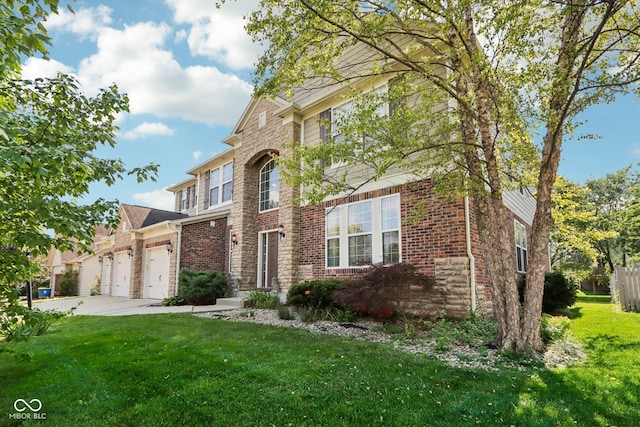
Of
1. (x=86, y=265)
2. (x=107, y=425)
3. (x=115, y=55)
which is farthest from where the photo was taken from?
(x=86, y=265)

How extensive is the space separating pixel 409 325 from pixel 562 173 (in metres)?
15.9

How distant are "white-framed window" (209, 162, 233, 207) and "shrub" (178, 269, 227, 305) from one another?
13.5 ft

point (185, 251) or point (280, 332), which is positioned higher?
point (185, 251)

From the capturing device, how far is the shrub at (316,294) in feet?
30.3

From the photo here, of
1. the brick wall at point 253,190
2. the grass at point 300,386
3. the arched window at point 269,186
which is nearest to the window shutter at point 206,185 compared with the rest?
the brick wall at point 253,190

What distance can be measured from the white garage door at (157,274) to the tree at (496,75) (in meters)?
12.1

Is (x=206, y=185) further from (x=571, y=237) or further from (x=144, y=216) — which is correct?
(x=571, y=237)

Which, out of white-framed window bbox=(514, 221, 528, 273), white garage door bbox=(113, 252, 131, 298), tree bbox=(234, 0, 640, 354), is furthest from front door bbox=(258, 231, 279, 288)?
white garage door bbox=(113, 252, 131, 298)

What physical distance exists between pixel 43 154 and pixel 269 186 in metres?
11.1

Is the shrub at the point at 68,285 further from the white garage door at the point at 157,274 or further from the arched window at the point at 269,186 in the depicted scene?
the arched window at the point at 269,186

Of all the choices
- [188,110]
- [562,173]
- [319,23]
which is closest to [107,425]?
[319,23]

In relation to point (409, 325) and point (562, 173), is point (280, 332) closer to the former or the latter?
point (409, 325)

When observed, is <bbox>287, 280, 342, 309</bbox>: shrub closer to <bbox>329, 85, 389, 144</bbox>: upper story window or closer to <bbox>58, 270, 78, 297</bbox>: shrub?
<bbox>329, 85, 389, 144</bbox>: upper story window

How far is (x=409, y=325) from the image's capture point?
24.3ft
